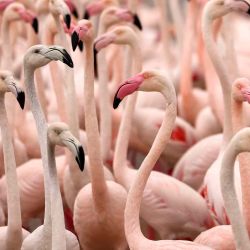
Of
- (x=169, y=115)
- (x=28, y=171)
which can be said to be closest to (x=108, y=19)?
(x=28, y=171)

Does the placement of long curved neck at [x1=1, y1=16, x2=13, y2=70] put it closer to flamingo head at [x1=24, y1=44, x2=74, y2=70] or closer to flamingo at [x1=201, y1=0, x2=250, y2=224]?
flamingo at [x1=201, y1=0, x2=250, y2=224]

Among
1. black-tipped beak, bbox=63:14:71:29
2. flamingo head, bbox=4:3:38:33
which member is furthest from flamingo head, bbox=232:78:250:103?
flamingo head, bbox=4:3:38:33

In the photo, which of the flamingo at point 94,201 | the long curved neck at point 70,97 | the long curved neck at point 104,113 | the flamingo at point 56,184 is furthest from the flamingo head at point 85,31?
the flamingo at point 56,184

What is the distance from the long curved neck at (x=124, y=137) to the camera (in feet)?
23.1

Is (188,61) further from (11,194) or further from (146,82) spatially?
(11,194)

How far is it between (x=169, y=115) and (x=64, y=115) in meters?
1.88

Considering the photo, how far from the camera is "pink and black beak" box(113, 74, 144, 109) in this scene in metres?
5.75

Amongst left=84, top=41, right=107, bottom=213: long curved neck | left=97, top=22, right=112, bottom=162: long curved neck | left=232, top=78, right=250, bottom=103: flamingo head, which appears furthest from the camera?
left=97, top=22, right=112, bottom=162: long curved neck

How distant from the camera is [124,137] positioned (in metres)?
7.16

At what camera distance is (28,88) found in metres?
5.96

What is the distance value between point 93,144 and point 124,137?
0.67 m

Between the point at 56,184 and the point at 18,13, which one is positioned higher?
the point at 18,13

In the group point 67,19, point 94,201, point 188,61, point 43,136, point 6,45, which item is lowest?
point 188,61

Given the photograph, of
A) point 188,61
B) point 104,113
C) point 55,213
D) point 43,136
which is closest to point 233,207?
point 55,213
